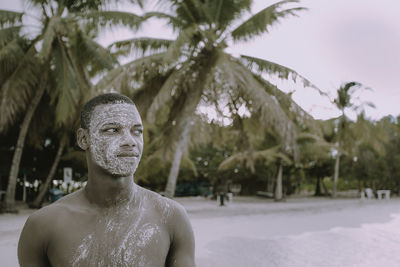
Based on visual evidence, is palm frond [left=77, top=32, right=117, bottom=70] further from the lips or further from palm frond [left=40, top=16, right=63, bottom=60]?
the lips

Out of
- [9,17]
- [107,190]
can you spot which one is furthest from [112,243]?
[9,17]

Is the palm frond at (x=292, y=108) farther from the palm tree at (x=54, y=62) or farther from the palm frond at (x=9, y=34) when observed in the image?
the palm frond at (x=9, y=34)

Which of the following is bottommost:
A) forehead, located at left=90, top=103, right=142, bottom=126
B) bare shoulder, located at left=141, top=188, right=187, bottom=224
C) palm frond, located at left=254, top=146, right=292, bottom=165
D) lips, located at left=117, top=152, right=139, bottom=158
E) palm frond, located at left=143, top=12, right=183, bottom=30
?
bare shoulder, located at left=141, top=188, right=187, bottom=224

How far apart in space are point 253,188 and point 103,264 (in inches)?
1060

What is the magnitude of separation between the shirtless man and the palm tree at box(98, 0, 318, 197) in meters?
8.66

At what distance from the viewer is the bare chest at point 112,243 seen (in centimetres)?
146

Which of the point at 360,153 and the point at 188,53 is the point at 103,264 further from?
the point at 360,153

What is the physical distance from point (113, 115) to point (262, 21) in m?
10.6

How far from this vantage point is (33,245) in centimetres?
145

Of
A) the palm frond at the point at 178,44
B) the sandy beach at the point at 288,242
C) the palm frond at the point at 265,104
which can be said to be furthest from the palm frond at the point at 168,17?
the sandy beach at the point at 288,242

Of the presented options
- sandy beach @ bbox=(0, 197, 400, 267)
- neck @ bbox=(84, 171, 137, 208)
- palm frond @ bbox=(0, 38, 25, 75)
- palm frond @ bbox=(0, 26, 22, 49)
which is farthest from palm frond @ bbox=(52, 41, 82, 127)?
neck @ bbox=(84, 171, 137, 208)

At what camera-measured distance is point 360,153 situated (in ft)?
80.2

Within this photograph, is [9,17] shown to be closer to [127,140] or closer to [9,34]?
[9,34]

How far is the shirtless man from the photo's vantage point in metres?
1.47
